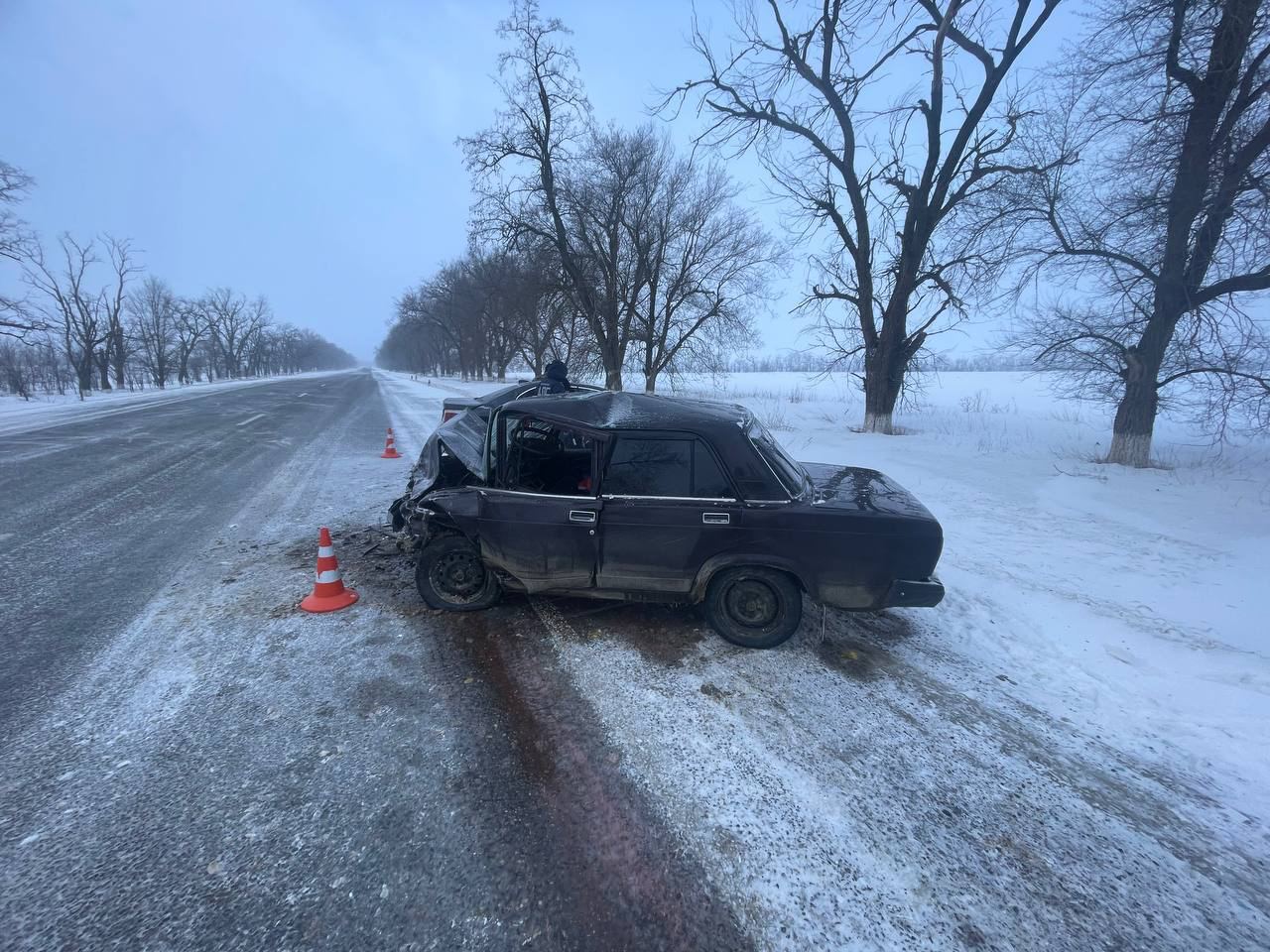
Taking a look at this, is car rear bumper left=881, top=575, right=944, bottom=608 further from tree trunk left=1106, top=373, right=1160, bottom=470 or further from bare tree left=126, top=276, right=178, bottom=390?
bare tree left=126, top=276, right=178, bottom=390

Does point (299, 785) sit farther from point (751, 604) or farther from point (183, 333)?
point (183, 333)

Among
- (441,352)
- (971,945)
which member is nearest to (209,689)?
(971,945)

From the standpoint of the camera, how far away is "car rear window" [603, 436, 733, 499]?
3566mm

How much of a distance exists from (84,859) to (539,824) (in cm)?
174

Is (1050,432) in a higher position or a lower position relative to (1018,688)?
higher

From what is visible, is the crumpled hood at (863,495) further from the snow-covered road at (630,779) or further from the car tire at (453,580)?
the car tire at (453,580)

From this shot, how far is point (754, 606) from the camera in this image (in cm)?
368

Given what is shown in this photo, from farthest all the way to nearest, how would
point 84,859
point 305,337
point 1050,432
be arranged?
point 305,337
point 1050,432
point 84,859

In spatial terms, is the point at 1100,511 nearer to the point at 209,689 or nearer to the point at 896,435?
the point at 896,435

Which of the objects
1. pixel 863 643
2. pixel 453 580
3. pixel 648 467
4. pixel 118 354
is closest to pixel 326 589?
pixel 453 580

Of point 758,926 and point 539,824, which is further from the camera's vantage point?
point 539,824

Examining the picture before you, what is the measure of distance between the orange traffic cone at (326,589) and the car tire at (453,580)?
2.21ft

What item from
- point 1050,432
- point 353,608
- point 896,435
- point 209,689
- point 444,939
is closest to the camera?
point 444,939

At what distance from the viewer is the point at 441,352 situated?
6956 centimetres
